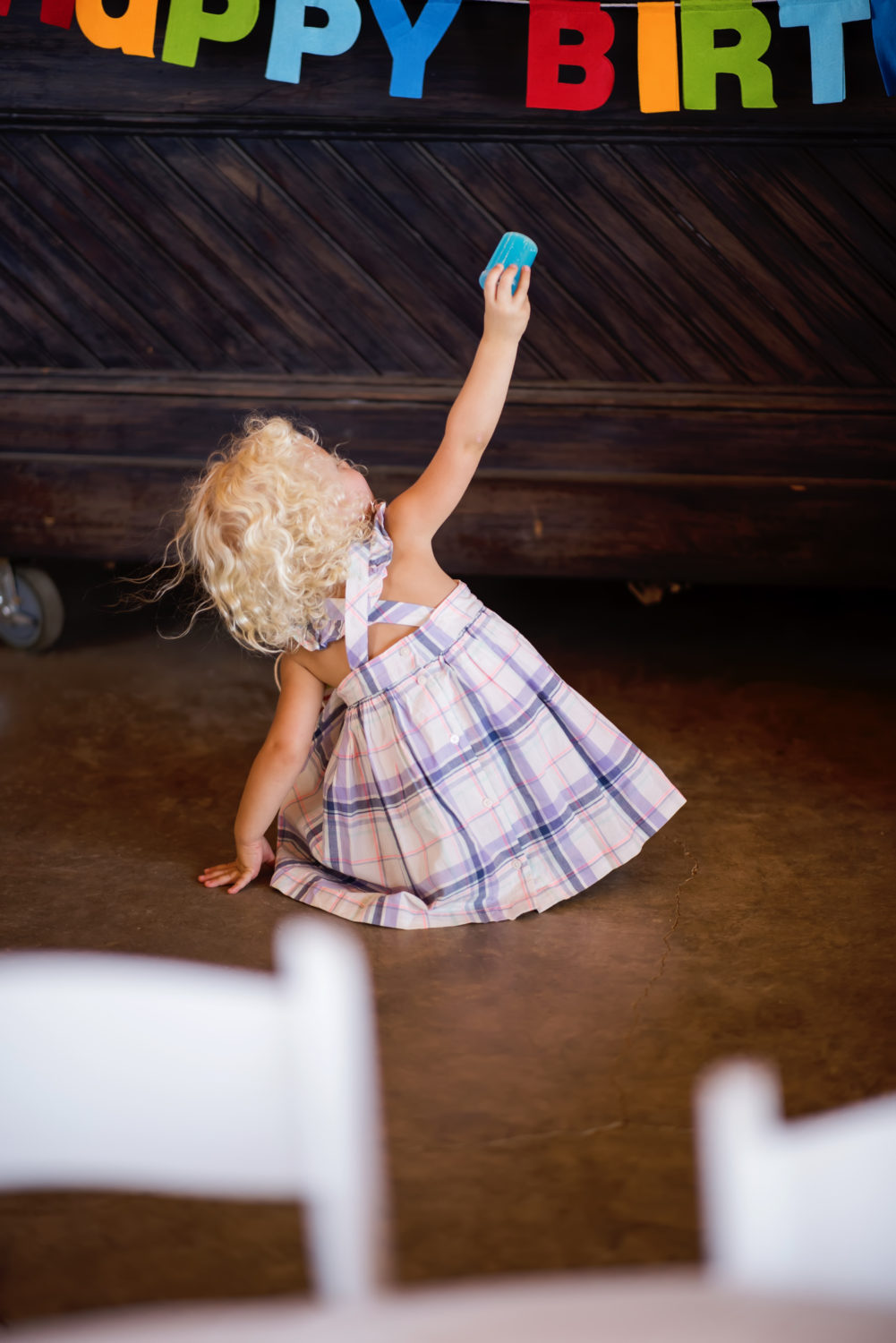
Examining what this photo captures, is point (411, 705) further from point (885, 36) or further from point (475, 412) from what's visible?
point (885, 36)

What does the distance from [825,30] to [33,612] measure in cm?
239

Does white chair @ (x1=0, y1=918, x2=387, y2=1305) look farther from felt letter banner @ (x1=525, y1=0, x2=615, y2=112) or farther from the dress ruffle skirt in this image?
felt letter banner @ (x1=525, y1=0, x2=615, y2=112)

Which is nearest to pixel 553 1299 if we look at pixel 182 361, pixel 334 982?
pixel 334 982

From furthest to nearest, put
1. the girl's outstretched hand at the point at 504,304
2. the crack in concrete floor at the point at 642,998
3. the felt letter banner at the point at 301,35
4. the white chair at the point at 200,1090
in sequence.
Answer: the felt letter banner at the point at 301,35 < the girl's outstretched hand at the point at 504,304 < the crack in concrete floor at the point at 642,998 < the white chair at the point at 200,1090

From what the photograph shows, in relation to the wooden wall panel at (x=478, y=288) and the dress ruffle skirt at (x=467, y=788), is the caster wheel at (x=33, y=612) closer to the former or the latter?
the wooden wall panel at (x=478, y=288)

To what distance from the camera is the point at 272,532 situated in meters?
1.77

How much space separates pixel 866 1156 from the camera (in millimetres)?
695

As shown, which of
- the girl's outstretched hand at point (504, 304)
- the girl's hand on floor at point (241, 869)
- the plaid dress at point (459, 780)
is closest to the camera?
the girl's outstretched hand at point (504, 304)

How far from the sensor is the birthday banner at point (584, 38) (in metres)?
2.39

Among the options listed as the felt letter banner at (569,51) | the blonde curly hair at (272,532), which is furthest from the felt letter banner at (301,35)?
the blonde curly hair at (272,532)

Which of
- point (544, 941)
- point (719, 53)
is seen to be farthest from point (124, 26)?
point (544, 941)

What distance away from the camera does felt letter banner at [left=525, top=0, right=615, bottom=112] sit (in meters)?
2.48

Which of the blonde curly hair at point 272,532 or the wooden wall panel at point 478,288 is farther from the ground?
the wooden wall panel at point 478,288

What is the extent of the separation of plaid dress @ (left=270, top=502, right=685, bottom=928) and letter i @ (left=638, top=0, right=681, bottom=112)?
4.00 feet
